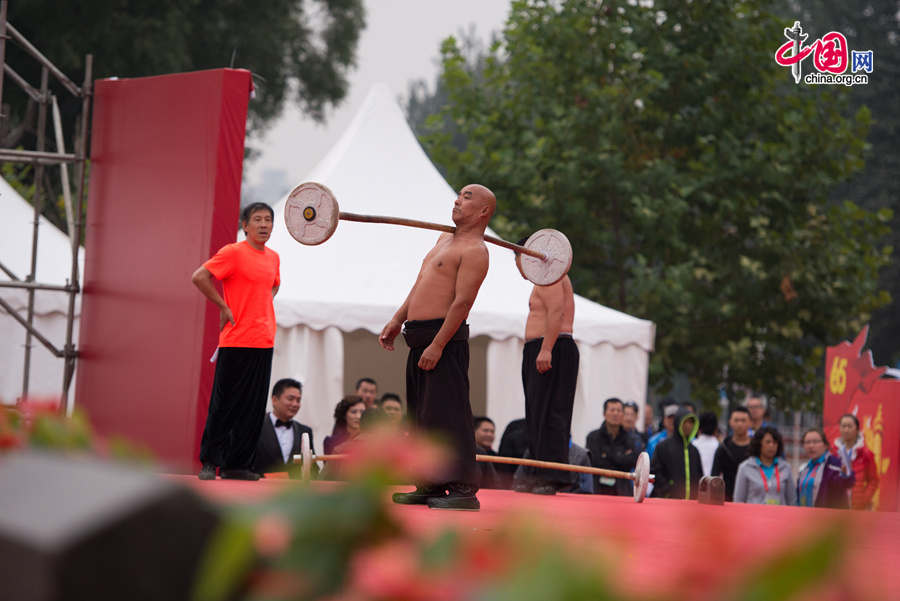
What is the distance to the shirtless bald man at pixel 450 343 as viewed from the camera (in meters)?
5.51

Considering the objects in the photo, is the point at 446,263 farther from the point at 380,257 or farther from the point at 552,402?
the point at 380,257

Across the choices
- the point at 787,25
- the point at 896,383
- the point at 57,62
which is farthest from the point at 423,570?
the point at 57,62

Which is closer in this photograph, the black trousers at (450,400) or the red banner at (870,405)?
the black trousers at (450,400)

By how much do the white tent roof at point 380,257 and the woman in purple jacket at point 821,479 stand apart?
9.50ft

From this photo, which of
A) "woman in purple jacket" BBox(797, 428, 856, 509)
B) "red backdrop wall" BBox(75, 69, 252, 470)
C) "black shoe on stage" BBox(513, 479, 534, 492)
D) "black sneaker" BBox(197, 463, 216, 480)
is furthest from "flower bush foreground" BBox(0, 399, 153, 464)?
"woman in purple jacket" BBox(797, 428, 856, 509)

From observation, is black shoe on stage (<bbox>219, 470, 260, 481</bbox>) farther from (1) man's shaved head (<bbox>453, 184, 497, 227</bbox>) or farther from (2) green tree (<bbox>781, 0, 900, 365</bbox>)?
(2) green tree (<bbox>781, 0, 900, 365</bbox>)

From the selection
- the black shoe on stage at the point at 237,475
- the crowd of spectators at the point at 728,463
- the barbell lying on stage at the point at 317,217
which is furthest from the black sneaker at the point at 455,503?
the crowd of spectators at the point at 728,463

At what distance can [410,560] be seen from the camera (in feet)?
3.45

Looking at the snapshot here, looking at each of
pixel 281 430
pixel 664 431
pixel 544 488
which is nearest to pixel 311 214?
pixel 544 488

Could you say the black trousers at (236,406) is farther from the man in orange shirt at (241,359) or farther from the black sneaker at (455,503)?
the black sneaker at (455,503)

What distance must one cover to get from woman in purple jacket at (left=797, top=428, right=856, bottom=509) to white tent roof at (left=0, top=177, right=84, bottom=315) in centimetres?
692

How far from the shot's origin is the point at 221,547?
1.01 metres

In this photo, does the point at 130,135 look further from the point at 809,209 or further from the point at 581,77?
the point at 809,209

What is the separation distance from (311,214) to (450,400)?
1142 millimetres
